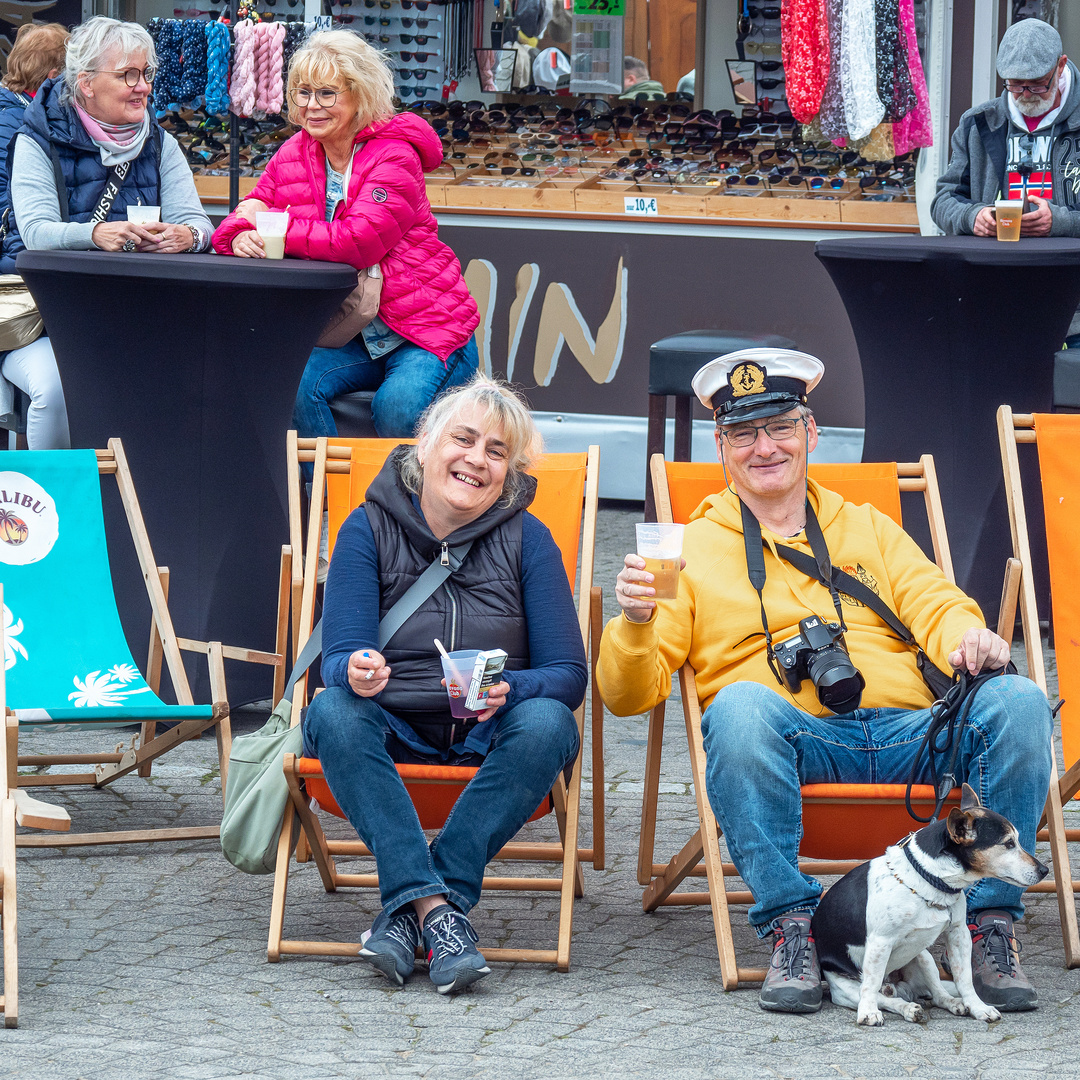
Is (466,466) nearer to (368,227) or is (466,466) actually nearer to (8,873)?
(8,873)

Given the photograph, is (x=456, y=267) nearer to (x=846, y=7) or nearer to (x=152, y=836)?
(x=152, y=836)

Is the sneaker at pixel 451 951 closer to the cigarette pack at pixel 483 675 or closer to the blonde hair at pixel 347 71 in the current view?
the cigarette pack at pixel 483 675

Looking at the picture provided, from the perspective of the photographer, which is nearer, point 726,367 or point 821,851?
point 821,851

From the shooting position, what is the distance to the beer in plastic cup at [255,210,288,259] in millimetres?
5129

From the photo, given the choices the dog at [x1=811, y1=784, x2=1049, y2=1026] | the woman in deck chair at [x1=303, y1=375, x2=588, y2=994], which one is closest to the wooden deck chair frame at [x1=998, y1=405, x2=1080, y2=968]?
the dog at [x1=811, y1=784, x2=1049, y2=1026]

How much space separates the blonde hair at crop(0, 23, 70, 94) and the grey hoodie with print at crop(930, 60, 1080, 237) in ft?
11.5

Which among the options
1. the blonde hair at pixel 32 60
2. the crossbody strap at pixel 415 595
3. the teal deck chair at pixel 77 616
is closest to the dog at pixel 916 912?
the crossbody strap at pixel 415 595

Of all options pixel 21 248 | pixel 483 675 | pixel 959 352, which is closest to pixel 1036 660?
pixel 483 675

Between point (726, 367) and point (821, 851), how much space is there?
3.82 feet

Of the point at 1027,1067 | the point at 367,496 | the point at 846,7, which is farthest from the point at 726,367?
the point at 846,7

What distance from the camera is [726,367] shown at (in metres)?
3.90

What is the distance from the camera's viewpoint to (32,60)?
6.08 metres

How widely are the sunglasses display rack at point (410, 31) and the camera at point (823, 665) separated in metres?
6.64

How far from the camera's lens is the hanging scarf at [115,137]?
5.33m
